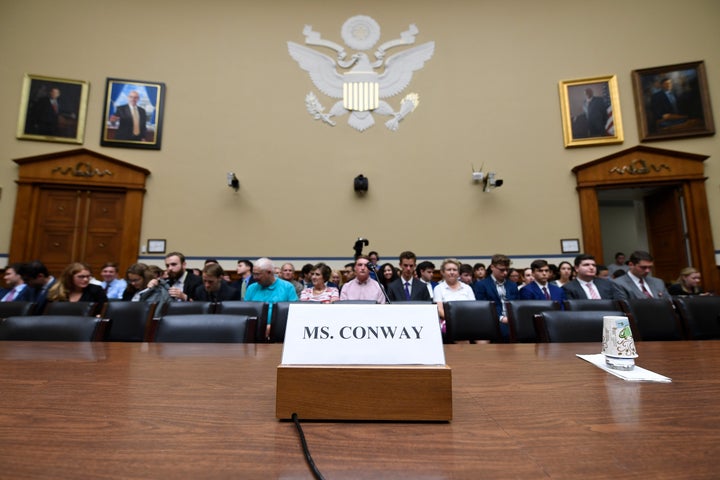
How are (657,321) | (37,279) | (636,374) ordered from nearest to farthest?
(636,374), (657,321), (37,279)

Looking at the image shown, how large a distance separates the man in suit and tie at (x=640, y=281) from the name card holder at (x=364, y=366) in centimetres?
384

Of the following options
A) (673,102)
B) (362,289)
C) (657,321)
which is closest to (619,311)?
(657,321)

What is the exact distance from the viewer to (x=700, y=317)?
2.23 metres

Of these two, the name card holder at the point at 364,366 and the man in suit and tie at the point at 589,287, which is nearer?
the name card holder at the point at 364,366

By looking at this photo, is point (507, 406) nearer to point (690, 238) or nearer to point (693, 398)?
point (693, 398)

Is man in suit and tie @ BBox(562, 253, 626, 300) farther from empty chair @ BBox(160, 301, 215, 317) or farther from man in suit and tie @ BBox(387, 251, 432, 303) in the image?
empty chair @ BBox(160, 301, 215, 317)

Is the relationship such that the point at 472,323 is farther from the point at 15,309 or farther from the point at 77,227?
the point at 77,227

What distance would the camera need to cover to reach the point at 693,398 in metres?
0.74

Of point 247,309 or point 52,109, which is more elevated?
point 52,109

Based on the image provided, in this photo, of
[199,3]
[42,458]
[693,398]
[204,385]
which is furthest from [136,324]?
[199,3]

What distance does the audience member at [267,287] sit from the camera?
11.0 feet

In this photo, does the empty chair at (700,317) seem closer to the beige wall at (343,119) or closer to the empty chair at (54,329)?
the empty chair at (54,329)

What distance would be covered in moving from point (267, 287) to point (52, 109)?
5476mm

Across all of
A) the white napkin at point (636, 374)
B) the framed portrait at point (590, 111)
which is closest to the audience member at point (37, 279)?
the white napkin at point (636, 374)
